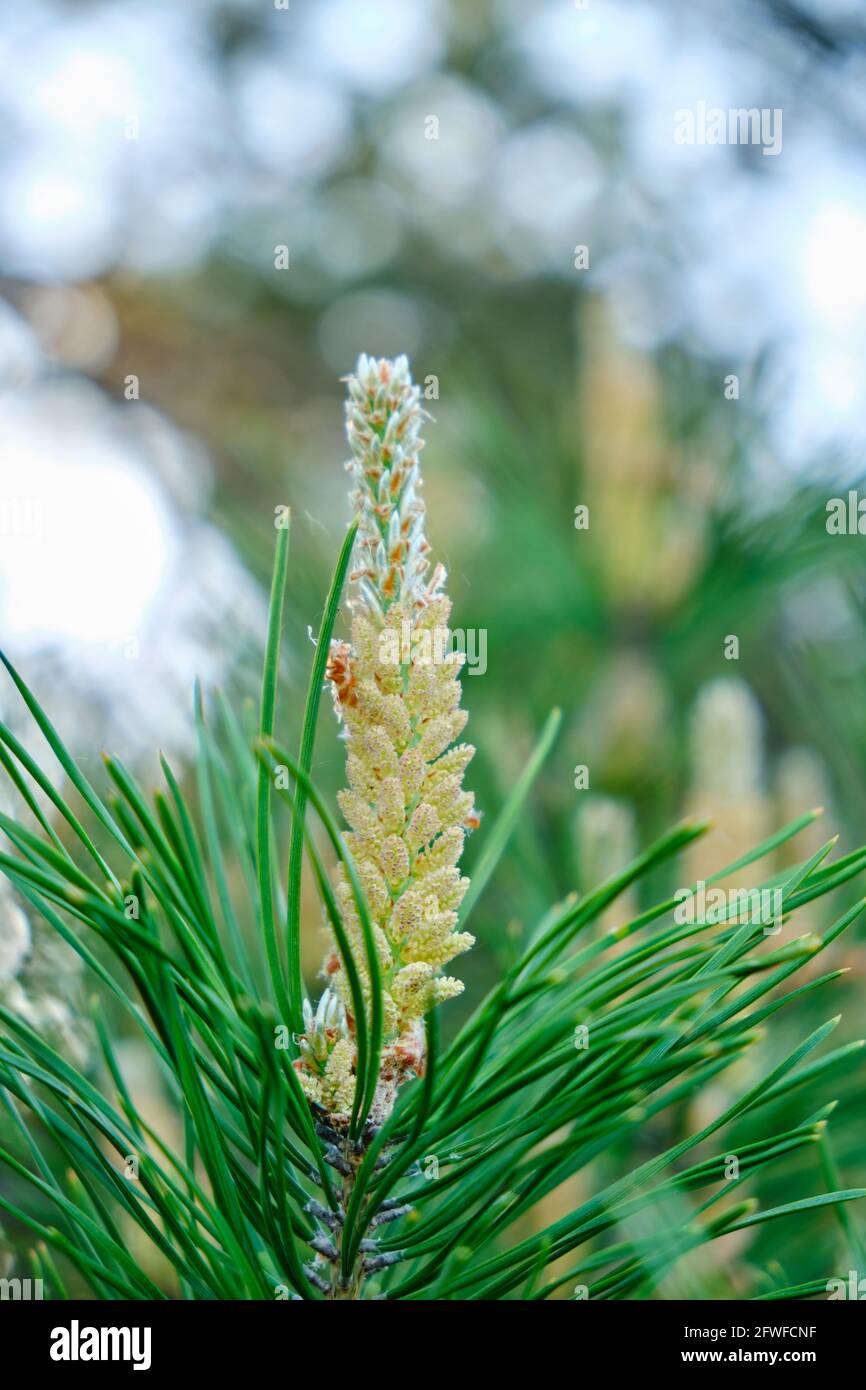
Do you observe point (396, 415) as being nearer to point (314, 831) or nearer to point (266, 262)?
point (314, 831)

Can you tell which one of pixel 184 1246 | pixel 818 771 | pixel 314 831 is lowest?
pixel 184 1246

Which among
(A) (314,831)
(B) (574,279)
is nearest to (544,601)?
(A) (314,831)

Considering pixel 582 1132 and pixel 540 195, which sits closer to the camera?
pixel 582 1132

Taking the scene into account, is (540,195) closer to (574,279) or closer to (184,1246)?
(574,279)

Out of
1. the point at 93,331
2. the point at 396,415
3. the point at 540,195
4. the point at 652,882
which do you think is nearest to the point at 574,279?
the point at 540,195

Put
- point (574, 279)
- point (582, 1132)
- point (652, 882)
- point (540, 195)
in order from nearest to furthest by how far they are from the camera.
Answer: point (582, 1132), point (652, 882), point (574, 279), point (540, 195)

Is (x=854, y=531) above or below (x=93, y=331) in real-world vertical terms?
below

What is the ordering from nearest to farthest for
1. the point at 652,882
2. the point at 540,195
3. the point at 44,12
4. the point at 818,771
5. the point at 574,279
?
the point at 652,882 → the point at 818,771 → the point at 44,12 → the point at 574,279 → the point at 540,195

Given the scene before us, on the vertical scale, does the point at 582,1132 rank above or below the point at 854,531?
below

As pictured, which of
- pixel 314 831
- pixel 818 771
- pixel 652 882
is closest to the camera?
pixel 314 831
